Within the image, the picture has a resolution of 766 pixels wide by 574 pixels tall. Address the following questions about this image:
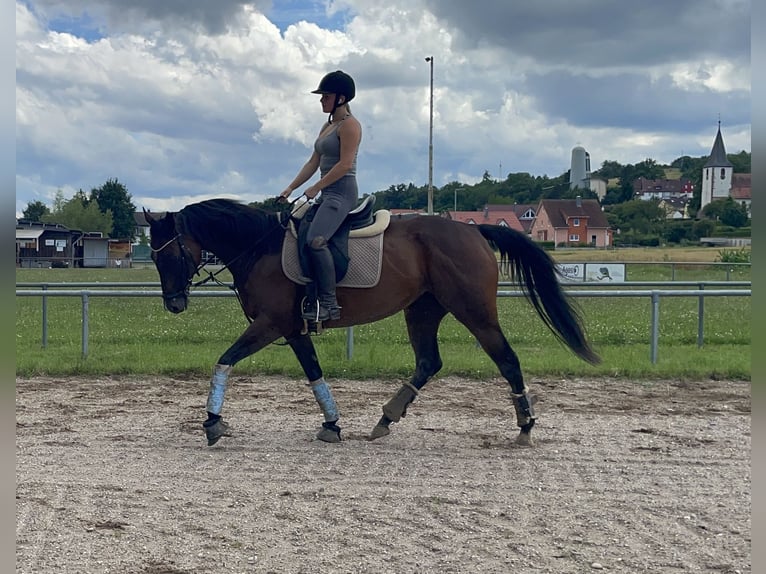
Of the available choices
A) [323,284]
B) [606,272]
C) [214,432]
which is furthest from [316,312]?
[606,272]

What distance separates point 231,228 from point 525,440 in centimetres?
315

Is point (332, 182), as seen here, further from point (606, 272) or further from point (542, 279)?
point (606, 272)

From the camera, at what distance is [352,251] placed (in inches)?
251

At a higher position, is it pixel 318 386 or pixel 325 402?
pixel 318 386

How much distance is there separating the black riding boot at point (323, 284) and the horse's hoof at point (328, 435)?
1.02 metres

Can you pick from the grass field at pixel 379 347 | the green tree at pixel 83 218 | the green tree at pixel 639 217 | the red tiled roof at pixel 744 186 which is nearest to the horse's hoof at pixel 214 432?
the grass field at pixel 379 347

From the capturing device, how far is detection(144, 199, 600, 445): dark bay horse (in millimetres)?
6344

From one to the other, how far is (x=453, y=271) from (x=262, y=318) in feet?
5.51

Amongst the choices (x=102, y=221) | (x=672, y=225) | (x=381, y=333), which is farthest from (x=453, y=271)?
(x=102, y=221)

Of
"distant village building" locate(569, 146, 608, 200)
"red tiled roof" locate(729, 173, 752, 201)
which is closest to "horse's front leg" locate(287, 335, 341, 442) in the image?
"red tiled roof" locate(729, 173, 752, 201)

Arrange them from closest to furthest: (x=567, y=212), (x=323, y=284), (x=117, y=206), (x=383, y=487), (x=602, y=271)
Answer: (x=383, y=487) < (x=323, y=284) < (x=602, y=271) < (x=567, y=212) < (x=117, y=206)

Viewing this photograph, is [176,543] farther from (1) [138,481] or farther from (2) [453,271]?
(2) [453,271]

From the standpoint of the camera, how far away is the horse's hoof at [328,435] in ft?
21.3

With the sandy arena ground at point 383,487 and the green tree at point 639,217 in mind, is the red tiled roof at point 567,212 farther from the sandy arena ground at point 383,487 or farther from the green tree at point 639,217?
the sandy arena ground at point 383,487
